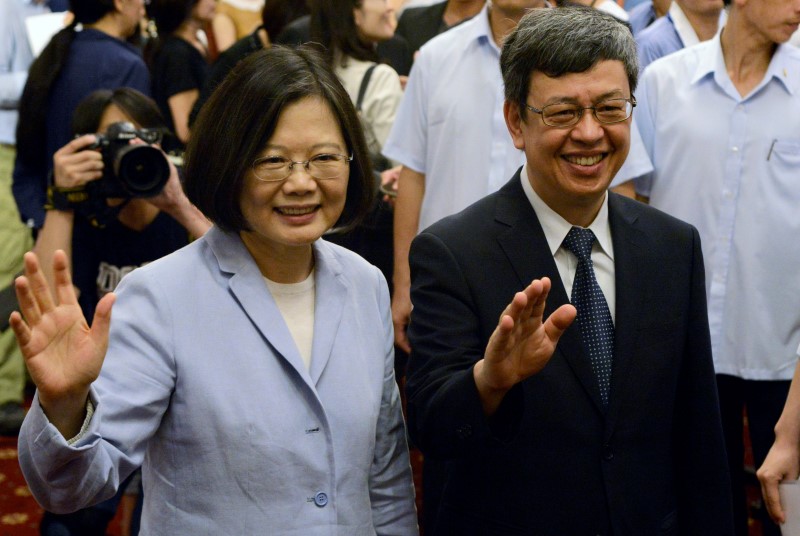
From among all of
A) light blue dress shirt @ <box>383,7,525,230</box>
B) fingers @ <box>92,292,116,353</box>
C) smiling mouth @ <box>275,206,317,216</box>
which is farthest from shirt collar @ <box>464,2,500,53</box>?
fingers @ <box>92,292,116,353</box>

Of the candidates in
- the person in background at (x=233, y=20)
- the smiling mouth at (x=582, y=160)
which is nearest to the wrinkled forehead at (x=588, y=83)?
the smiling mouth at (x=582, y=160)

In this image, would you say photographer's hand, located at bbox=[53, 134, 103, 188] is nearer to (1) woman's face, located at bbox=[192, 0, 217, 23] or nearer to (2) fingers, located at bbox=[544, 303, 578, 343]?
(2) fingers, located at bbox=[544, 303, 578, 343]

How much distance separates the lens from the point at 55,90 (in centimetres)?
422

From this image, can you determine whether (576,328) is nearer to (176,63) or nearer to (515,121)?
(515,121)

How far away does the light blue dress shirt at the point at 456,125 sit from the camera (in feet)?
11.3

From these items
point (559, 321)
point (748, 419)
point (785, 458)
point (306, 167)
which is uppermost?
point (306, 167)

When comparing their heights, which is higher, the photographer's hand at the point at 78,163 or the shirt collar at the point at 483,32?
the shirt collar at the point at 483,32

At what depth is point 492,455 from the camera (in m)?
2.11

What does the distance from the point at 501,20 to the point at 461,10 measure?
1443 millimetres

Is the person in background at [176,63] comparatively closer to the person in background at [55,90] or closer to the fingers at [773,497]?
the person in background at [55,90]

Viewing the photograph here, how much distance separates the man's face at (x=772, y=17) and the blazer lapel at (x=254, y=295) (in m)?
1.83

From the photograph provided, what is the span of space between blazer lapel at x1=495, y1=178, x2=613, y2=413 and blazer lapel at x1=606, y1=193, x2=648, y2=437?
0.04 m

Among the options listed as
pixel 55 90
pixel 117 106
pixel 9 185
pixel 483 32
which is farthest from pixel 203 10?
pixel 483 32

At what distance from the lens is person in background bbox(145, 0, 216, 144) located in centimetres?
516
